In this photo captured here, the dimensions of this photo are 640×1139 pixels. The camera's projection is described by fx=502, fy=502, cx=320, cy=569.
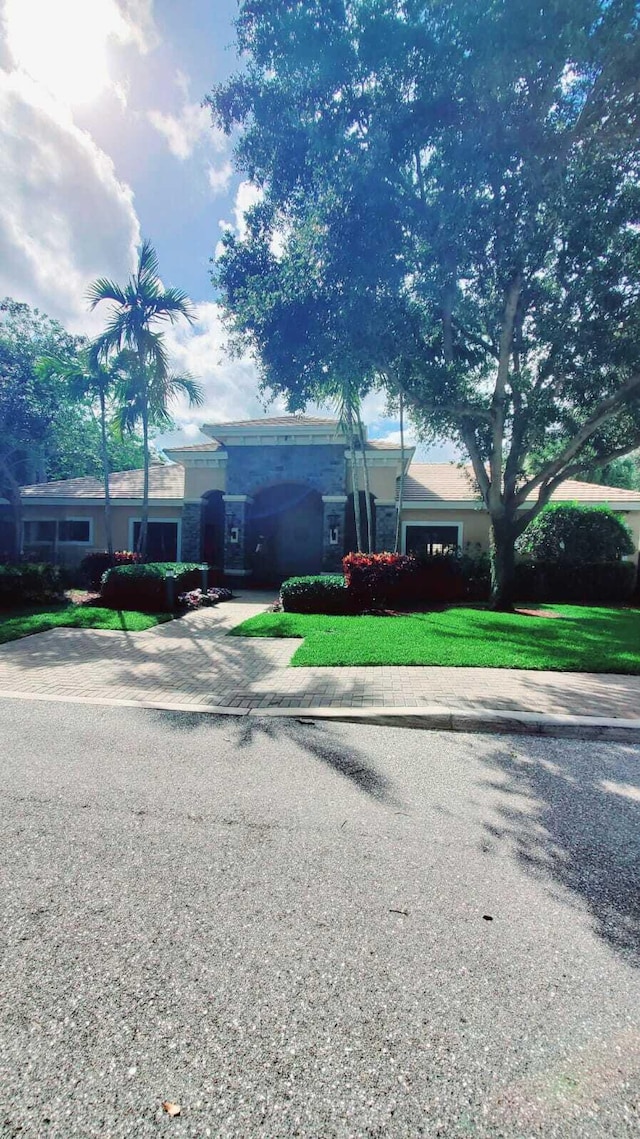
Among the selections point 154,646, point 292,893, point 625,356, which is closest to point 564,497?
point 625,356

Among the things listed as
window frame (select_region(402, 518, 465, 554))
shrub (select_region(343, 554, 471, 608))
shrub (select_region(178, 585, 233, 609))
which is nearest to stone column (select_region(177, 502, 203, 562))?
shrub (select_region(178, 585, 233, 609))

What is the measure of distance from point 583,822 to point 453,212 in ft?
31.6

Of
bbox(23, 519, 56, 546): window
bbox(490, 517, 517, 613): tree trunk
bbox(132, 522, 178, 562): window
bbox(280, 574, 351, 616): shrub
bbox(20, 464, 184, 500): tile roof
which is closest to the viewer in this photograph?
bbox(280, 574, 351, 616): shrub

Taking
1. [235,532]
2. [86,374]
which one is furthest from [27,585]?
[86,374]

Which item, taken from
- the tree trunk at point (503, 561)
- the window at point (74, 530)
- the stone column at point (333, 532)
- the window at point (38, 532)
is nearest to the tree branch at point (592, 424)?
the tree trunk at point (503, 561)

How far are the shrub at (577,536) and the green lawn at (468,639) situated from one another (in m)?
3.26

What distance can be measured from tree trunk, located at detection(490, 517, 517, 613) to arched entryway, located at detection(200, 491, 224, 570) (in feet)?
35.8

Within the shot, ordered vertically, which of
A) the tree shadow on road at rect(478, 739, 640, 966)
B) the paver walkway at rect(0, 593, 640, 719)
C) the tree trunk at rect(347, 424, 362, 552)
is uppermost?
the tree trunk at rect(347, 424, 362, 552)

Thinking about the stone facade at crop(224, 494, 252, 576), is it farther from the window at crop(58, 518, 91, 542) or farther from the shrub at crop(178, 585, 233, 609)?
the window at crop(58, 518, 91, 542)

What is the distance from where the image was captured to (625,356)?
1012 cm

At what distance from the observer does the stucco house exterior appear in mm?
17797

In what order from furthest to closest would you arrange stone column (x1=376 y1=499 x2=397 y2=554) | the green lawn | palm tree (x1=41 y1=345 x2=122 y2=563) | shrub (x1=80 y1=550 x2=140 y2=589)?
stone column (x1=376 y1=499 x2=397 y2=554), shrub (x1=80 y1=550 x2=140 y2=589), palm tree (x1=41 y1=345 x2=122 y2=563), the green lawn

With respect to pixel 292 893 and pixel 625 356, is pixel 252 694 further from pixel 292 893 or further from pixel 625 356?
pixel 625 356

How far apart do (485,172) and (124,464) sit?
35562mm
